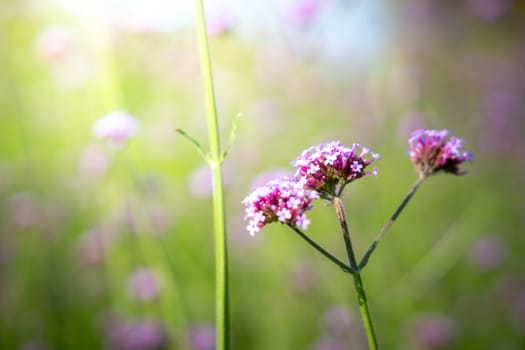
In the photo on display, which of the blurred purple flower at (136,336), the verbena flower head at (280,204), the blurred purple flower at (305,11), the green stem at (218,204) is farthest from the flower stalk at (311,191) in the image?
the blurred purple flower at (305,11)

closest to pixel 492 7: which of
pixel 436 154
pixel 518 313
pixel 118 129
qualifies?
pixel 518 313

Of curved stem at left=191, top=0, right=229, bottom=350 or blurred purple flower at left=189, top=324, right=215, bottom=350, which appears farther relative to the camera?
blurred purple flower at left=189, top=324, right=215, bottom=350

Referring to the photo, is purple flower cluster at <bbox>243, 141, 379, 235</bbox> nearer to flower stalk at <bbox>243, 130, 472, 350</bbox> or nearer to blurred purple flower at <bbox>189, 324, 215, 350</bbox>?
flower stalk at <bbox>243, 130, 472, 350</bbox>

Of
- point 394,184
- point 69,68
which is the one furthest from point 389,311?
point 69,68

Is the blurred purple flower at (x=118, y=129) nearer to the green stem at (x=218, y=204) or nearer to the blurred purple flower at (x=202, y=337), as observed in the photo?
the green stem at (x=218, y=204)

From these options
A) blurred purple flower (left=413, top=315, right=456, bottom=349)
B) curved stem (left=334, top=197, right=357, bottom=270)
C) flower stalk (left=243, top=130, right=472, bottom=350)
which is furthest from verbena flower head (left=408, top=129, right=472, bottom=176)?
blurred purple flower (left=413, top=315, right=456, bottom=349)

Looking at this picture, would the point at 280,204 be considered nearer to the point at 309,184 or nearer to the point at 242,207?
the point at 309,184
